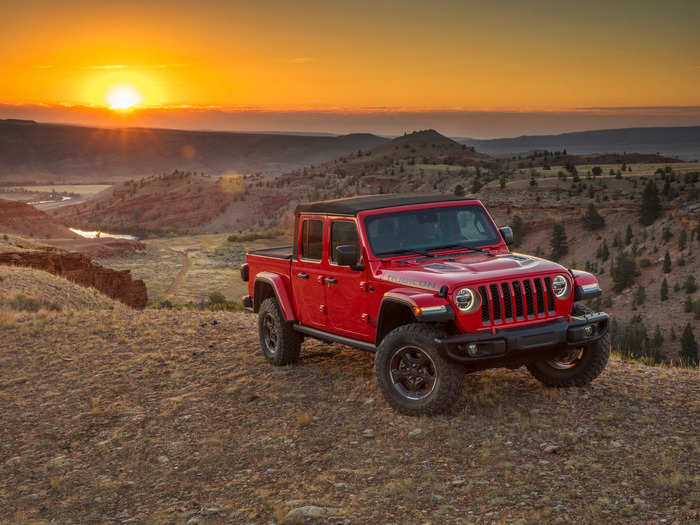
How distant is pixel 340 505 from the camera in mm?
5910

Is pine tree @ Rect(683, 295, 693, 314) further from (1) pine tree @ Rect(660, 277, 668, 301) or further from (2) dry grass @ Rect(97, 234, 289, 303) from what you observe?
Answer: (2) dry grass @ Rect(97, 234, 289, 303)

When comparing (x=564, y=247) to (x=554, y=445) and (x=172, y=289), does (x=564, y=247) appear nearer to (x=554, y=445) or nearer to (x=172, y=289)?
(x=172, y=289)

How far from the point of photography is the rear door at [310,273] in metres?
8.96

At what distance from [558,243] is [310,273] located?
2517 inches

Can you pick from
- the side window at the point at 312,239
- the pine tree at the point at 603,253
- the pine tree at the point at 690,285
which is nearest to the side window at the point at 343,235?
the side window at the point at 312,239

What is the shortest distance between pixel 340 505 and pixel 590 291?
12.3 ft

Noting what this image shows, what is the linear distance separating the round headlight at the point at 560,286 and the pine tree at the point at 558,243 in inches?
2502

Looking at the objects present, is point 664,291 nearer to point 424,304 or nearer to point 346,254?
point 346,254

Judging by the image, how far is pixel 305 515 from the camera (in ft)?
18.9

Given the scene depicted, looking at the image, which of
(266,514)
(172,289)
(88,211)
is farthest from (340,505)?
(88,211)

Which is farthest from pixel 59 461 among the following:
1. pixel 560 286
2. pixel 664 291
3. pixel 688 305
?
pixel 664 291

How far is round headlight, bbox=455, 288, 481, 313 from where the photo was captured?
7055 millimetres

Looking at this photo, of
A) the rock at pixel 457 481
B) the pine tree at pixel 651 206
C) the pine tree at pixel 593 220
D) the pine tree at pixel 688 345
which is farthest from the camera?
the pine tree at pixel 593 220

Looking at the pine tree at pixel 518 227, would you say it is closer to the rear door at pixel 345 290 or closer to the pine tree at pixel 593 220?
the pine tree at pixel 593 220
